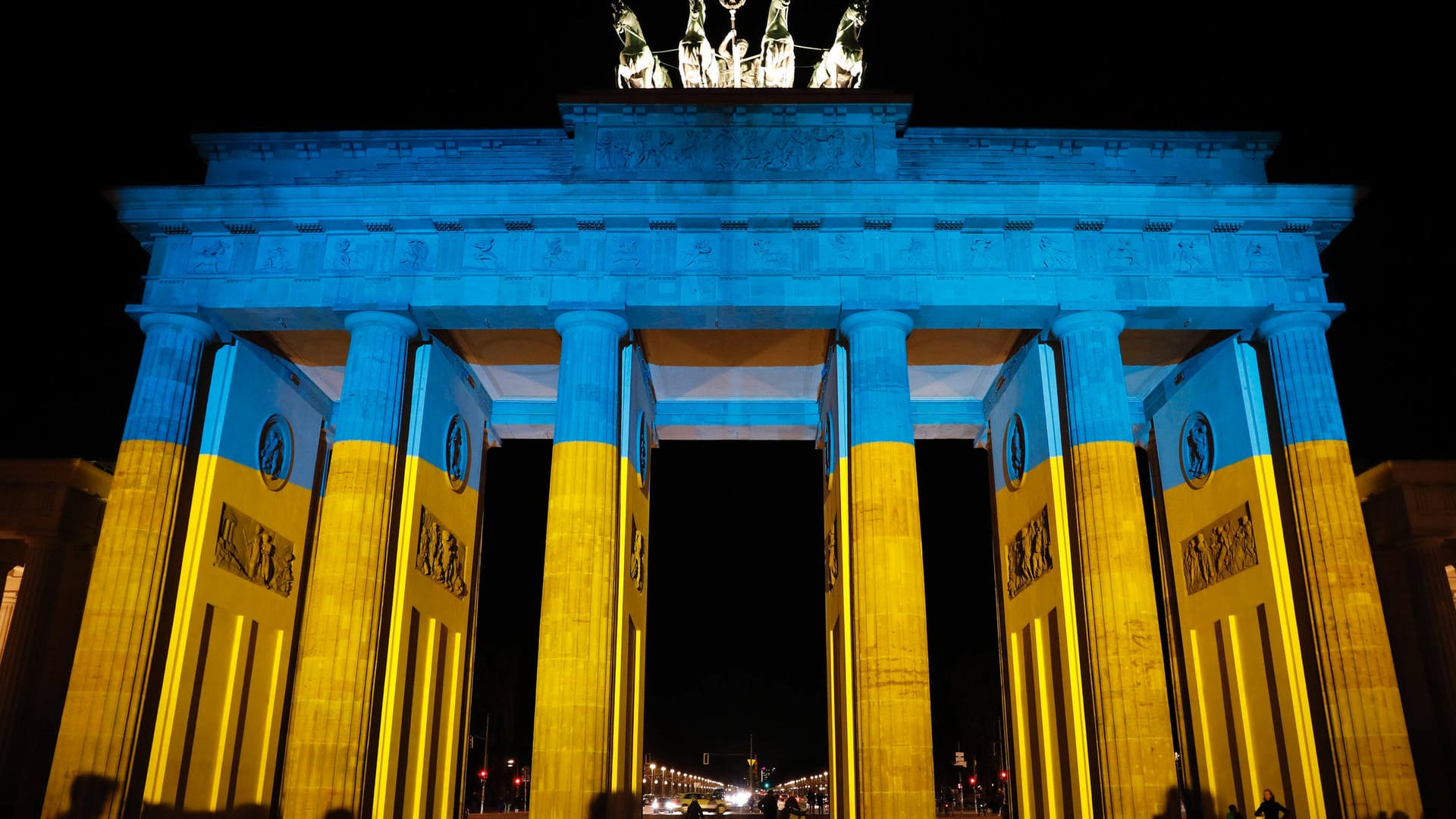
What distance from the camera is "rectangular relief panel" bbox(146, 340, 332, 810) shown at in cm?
2103

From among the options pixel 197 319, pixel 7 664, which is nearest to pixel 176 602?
pixel 197 319

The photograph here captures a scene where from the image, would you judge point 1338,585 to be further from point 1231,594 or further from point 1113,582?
point 1113,582

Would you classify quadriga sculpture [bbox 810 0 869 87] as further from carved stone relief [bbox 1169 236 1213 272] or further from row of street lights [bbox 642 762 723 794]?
row of street lights [bbox 642 762 723 794]

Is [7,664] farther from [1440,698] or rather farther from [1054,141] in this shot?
[1440,698]

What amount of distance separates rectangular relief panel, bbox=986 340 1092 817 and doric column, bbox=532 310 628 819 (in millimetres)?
9750

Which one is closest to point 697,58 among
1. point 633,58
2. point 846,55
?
point 633,58

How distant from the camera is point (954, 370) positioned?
29.7 metres

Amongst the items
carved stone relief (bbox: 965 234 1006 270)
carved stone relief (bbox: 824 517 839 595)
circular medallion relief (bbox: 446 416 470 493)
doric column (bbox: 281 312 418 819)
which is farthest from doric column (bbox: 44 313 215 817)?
carved stone relief (bbox: 965 234 1006 270)

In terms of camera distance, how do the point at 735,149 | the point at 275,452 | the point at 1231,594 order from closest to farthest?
the point at 1231,594 < the point at 735,149 < the point at 275,452

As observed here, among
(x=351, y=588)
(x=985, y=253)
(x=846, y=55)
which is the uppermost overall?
(x=846, y=55)

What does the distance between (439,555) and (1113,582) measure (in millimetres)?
15422

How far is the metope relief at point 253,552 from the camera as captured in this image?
74.2ft

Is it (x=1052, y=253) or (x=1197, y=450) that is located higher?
(x=1052, y=253)

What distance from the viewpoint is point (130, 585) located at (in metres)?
20.3
